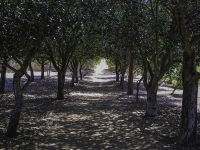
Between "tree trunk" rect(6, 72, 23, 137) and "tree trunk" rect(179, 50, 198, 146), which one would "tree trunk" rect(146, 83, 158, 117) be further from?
"tree trunk" rect(6, 72, 23, 137)

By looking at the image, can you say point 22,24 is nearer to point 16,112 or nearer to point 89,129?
point 16,112

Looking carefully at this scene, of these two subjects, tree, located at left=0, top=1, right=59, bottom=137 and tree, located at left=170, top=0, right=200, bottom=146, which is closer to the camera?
tree, located at left=0, top=1, right=59, bottom=137

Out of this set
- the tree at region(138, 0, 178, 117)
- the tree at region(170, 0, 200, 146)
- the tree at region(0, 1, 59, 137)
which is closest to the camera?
the tree at region(0, 1, 59, 137)

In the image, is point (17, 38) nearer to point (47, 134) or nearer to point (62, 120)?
point (47, 134)

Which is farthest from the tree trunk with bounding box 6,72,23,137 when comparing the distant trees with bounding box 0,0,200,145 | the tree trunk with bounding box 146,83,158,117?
the tree trunk with bounding box 146,83,158,117

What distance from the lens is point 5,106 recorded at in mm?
14203

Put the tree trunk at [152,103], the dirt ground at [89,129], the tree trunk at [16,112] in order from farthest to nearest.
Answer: the tree trunk at [152,103] → the tree trunk at [16,112] → the dirt ground at [89,129]

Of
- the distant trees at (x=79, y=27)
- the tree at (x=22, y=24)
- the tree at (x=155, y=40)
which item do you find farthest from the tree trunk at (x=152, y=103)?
the tree at (x=22, y=24)

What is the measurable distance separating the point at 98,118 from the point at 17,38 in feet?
18.0

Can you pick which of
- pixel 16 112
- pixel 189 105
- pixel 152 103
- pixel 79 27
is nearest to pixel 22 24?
pixel 79 27

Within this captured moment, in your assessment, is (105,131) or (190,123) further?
(105,131)

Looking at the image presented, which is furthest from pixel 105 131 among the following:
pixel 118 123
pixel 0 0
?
pixel 0 0

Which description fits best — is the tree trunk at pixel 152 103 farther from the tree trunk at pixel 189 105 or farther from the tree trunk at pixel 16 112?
the tree trunk at pixel 16 112

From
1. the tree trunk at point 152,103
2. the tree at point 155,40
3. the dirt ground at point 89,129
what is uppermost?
the tree at point 155,40
